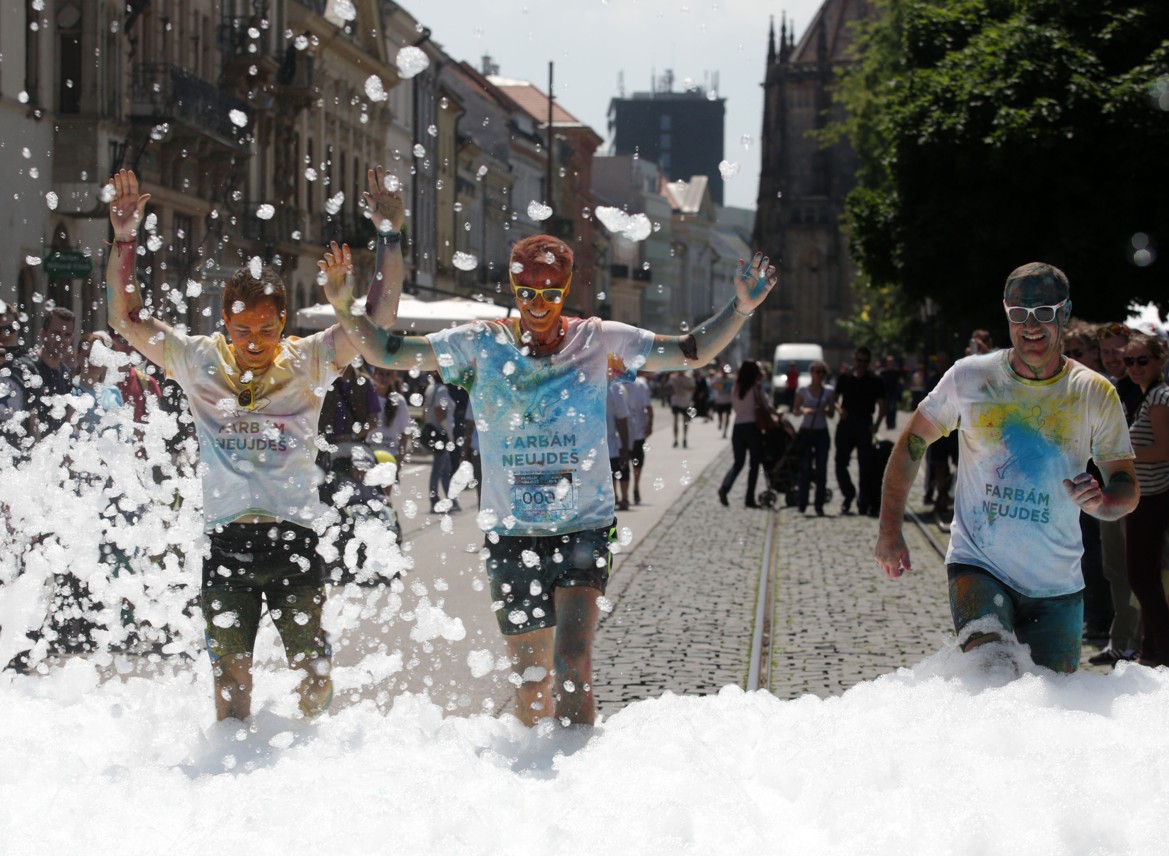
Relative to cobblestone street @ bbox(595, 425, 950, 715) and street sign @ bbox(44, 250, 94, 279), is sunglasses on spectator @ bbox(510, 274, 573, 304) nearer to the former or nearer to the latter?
cobblestone street @ bbox(595, 425, 950, 715)

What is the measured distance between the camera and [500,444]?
19.2 ft

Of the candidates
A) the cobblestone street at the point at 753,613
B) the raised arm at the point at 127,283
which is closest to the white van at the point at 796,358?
the cobblestone street at the point at 753,613

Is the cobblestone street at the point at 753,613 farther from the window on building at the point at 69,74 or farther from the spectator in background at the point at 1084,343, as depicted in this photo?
the window on building at the point at 69,74

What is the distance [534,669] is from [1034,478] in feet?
5.48

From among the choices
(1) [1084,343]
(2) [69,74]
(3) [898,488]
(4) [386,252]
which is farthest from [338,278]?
(2) [69,74]

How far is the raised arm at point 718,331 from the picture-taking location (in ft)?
19.7

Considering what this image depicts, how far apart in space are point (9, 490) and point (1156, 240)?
17.4 metres

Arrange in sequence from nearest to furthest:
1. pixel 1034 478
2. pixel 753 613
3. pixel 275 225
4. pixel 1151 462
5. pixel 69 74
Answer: pixel 1034 478
pixel 1151 462
pixel 753 613
pixel 69 74
pixel 275 225

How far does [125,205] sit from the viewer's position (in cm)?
634

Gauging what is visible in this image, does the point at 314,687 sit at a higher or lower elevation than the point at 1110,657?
higher

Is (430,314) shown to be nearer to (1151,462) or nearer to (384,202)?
(1151,462)

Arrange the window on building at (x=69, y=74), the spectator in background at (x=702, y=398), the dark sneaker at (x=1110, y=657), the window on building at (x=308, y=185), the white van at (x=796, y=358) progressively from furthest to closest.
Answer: the white van at (x=796, y=358) < the spectator in background at (x=702, y=398) < the window on building at (x=308, y=185) < the window on building at (x=69, y=74) < the dark sneaker at (x=1110, y=657)

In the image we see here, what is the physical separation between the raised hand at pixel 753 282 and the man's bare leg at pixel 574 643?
1062 mm

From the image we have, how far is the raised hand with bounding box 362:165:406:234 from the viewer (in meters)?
5.97
